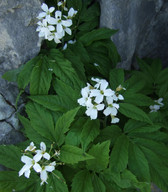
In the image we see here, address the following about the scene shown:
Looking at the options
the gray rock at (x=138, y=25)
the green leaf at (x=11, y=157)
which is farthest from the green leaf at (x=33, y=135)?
the gray rock at (x=138, y=25)

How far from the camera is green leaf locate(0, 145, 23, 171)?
224cm

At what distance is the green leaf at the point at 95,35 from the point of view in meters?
2.94

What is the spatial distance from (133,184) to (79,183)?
0.50 m

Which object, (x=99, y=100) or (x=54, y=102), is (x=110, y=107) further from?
(x=54, y=102)

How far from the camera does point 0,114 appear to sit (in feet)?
8.82

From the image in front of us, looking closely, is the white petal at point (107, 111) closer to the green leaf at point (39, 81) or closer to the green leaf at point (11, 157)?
the green leaf at point (39, 81)

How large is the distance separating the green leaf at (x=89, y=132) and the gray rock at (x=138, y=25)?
4.76 feet

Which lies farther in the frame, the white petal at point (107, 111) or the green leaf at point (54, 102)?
the green leaf at point (54, 102)

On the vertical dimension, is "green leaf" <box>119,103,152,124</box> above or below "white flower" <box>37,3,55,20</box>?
below

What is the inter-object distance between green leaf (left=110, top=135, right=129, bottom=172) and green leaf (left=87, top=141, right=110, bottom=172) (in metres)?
0.08

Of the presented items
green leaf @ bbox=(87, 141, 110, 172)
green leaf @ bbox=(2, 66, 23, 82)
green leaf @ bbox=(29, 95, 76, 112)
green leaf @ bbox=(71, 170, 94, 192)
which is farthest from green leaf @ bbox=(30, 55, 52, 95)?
green leaf @ bbox=(71, 170, 94, 192)

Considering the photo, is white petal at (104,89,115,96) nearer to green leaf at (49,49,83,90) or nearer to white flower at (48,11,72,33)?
green leaf at (49,49,83,90)

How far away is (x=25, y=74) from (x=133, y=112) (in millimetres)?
1255

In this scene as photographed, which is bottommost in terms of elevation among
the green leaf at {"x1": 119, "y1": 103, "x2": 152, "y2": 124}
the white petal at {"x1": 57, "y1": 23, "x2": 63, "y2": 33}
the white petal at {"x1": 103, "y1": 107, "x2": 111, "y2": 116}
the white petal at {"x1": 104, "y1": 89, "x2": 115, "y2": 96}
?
the green leaf at {"x1": 119, "y1": 103, "x2": 152, "y2": 124}
